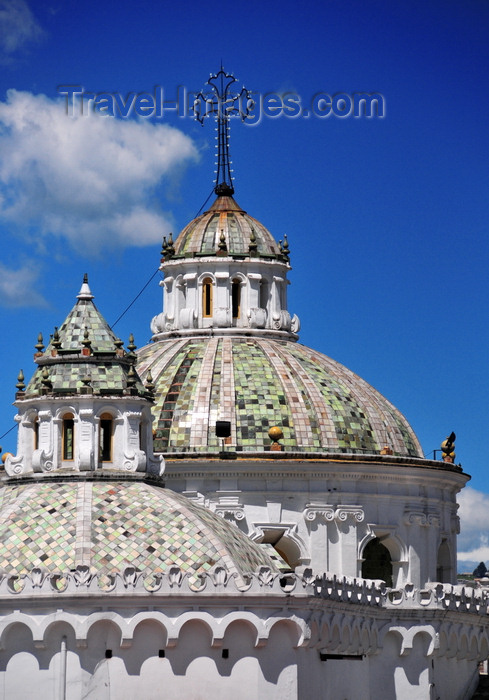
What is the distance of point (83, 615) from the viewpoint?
344 ft

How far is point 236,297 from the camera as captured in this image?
475 feet

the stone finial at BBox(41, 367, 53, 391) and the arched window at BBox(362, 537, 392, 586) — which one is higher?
the stone finial at BBox(41, 367, 53, 391)

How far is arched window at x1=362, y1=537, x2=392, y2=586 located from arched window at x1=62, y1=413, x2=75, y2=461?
2958 centimetres

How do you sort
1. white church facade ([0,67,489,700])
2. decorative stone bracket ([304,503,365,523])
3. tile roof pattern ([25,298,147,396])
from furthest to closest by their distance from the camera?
decorative stone bracket ([304,503,365,523]) → tile roof pattern ([25,298,147,396]) → white church facade ([0,67,489,700])

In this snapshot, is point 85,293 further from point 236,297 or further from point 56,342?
point 236,297

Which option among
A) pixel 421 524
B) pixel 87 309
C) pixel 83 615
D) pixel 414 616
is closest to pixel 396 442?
pixel 421 524

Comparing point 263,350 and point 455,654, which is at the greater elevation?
point 263,350

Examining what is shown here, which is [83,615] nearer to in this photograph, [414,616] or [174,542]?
[174,542]

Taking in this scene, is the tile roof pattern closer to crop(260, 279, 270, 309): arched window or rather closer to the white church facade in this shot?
the white church facade

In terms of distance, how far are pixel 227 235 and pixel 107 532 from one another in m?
39.3

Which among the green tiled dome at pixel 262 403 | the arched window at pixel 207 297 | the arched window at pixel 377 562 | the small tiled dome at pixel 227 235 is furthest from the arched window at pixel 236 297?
the arched window at pixel 377 562

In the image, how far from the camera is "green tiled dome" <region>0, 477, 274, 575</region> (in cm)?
10656

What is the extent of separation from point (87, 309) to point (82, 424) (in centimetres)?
632

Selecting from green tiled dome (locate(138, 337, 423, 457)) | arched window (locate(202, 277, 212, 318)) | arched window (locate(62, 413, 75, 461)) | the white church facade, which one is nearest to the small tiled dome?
the white church facade
